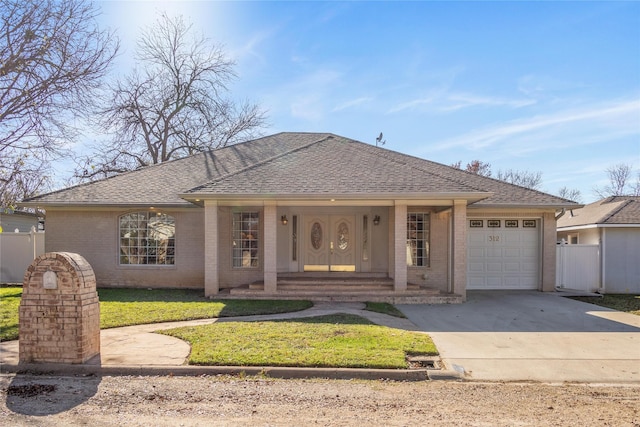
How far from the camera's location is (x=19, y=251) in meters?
15.2

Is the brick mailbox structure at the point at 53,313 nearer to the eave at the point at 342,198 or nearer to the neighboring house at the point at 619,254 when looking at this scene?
the eave at the point at 342,198

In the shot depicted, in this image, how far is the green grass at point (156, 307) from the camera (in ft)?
28.5

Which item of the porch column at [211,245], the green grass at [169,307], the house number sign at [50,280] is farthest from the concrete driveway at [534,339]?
the house number sign at [50,280]

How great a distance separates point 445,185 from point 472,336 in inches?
188

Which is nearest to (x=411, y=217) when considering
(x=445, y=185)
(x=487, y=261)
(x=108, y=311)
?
(x=445, y=185)

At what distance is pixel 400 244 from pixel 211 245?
536cm

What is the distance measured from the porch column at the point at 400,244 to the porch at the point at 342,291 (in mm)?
286

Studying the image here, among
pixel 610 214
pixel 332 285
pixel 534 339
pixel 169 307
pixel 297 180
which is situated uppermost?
pixel 297 180

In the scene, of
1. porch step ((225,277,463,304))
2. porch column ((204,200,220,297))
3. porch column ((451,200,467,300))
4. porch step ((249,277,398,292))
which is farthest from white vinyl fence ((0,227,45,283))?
porch column ((451,200,467,300))

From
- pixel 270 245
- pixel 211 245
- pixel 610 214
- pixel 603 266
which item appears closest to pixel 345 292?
pixel 270 245

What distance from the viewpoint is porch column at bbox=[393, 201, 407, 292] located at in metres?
11.5

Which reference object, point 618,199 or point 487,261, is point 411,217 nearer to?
point 487,261

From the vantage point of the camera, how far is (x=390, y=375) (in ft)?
18.6

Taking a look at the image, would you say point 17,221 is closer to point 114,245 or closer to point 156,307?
point 114,245
